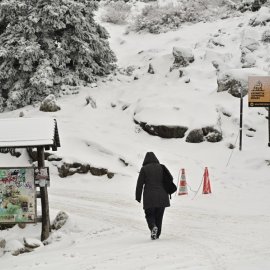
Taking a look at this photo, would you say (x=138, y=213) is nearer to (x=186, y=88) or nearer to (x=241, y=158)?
(x=241, y=158)

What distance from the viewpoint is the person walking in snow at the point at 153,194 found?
824cm

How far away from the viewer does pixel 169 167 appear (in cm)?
1655

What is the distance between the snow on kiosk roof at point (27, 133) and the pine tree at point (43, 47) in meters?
12.4

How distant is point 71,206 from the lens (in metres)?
12.5

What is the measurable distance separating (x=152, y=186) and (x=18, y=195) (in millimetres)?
3322

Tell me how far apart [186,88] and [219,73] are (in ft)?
7.82

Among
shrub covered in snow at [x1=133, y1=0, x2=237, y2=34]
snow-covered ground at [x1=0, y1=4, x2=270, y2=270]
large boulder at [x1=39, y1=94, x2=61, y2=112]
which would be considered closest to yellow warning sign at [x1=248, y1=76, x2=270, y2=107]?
snow-covered ground at [x1=0, y1=4, x2=270, y2=270]

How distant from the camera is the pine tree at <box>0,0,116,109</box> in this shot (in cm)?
2245

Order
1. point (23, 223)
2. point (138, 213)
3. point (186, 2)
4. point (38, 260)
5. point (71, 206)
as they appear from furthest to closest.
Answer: point (186, 2) → point (71, 206) → point (138, 213) → point (23, 223) → point (38, 260)

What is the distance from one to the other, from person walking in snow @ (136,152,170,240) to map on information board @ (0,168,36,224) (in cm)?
283

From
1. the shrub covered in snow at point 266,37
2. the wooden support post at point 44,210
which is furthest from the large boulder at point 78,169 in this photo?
the shrub covered in snow at point 266,37

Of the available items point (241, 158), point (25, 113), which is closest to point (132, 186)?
point (241, 158)

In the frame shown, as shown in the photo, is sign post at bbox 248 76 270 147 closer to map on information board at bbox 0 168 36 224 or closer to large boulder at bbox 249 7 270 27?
map on information board at bbox 0 168 36 224

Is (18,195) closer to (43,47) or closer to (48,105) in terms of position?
(48,105)
